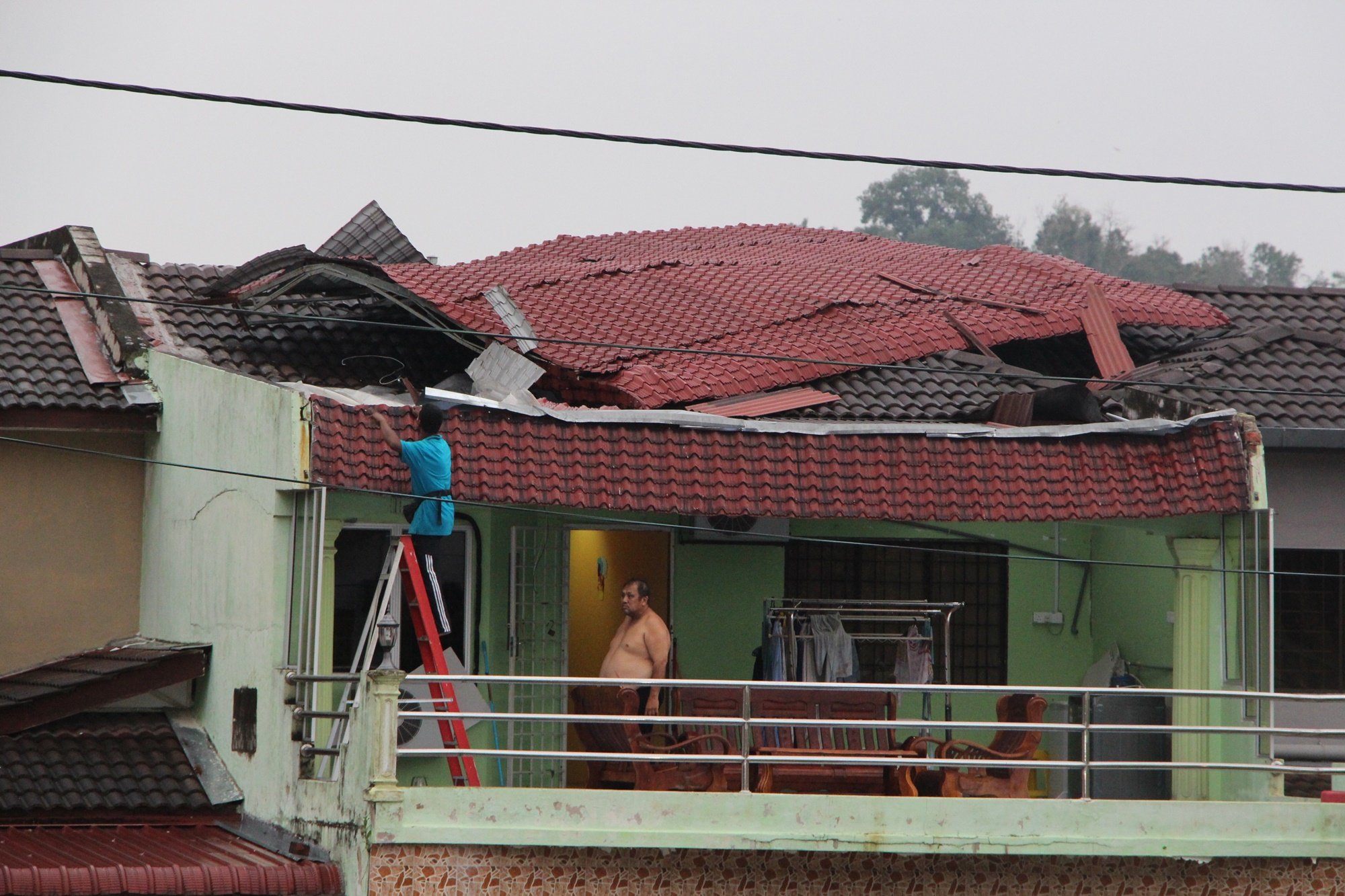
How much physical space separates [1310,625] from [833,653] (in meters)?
5.23

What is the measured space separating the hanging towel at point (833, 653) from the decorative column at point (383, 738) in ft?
13.2

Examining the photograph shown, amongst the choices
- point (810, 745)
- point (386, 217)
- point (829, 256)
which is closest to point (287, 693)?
point (810, 745)

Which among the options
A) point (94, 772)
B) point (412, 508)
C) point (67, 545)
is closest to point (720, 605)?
point (412, 508)

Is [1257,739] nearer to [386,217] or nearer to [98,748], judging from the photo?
[98,748]

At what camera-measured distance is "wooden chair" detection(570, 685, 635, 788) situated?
11.5m

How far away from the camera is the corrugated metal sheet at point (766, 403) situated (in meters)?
14.8

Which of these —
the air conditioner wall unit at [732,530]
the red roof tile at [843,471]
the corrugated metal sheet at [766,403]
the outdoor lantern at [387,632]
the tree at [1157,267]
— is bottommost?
the outdoor lantern at [387,632]

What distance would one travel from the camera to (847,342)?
16.7 meters

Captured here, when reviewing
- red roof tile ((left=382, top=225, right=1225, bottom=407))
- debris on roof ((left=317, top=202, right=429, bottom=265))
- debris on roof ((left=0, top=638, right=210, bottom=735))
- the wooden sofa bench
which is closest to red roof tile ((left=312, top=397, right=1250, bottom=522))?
the wooden sofa bench

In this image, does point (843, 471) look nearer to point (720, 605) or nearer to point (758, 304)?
point (720, 605)

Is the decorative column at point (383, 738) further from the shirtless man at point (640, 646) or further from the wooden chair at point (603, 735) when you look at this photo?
the shirtless man at point (640, 646)

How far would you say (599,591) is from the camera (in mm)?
14406

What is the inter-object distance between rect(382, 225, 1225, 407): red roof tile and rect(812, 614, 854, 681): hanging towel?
2.65 m

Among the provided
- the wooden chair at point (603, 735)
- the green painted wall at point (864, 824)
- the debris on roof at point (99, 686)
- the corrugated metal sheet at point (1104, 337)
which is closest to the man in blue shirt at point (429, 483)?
the wooden chair at point (603, 735)
